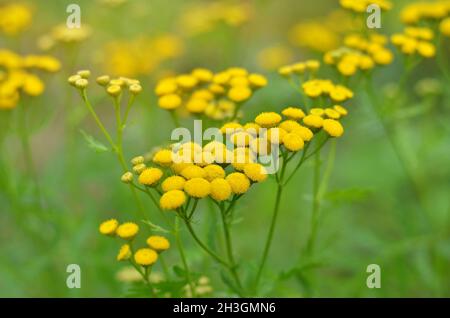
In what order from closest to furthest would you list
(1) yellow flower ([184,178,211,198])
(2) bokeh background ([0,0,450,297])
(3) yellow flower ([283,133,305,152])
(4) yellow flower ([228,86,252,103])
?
(1) yellow flower ([184,178,211,198])
(3) yellow flower ([283,133,305,152])
(4) yellow flower ([228,86,252,103])
(2) bokeh background ([0,0,450,297])

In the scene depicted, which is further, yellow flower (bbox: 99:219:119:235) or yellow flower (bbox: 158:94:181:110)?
yellow flower (bbox: 158:94:181:110)

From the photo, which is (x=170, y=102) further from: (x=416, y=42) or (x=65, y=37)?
(x=416, y=42)

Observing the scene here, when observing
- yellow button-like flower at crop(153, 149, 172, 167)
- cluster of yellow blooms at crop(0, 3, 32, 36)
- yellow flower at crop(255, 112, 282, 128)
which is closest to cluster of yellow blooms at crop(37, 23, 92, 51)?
cluster of yellow blooms at crop(0, 3, 32, 36)

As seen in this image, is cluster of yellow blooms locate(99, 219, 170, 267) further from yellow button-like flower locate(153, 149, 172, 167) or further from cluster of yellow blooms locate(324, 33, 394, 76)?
cluster of yellow blooms locate(324, 33, 394, 76)

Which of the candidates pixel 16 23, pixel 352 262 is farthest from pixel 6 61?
pixel 352 262

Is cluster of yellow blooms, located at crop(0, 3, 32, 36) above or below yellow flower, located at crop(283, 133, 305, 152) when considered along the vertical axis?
above

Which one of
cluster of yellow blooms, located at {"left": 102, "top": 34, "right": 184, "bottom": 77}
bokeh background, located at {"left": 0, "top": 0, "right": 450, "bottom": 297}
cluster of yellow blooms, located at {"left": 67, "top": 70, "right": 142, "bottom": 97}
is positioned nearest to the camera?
cluster of yellow blooms, located at {"left": 67, "top": 70, "right": 142, "bottom": 97}
